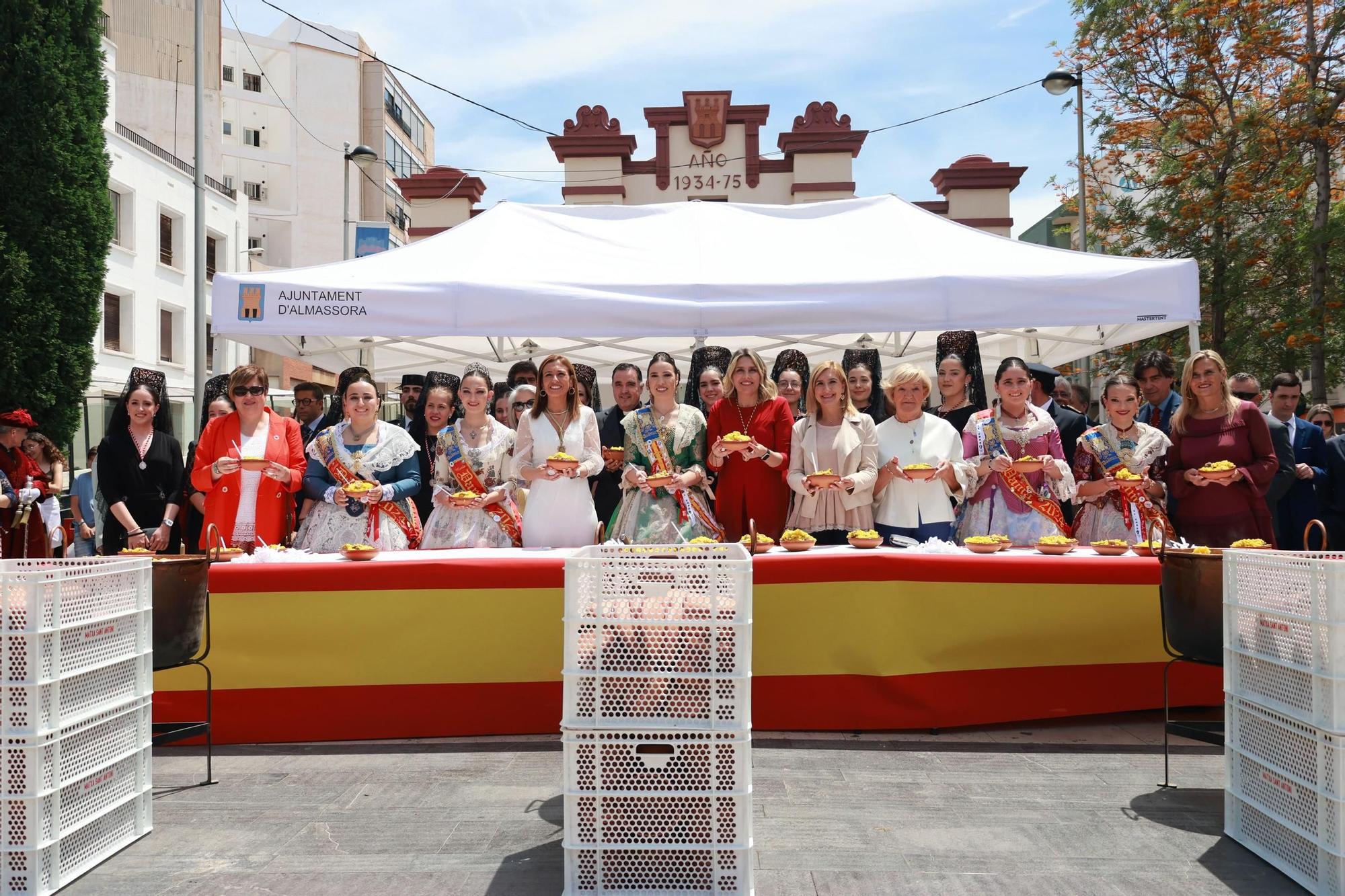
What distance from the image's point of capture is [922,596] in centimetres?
456

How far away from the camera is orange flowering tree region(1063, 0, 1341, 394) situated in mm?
12414

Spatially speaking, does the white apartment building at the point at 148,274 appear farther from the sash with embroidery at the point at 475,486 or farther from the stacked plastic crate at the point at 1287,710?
the stacked plastic crate at the point at 1287,710

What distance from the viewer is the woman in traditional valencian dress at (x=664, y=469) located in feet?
17.2

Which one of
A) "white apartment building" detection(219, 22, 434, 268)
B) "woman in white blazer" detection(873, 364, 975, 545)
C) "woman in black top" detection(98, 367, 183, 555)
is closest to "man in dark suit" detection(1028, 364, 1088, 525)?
"woman in white blazer" detection(873, 364, 975, 545)

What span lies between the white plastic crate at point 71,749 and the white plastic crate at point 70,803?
0.07 ft

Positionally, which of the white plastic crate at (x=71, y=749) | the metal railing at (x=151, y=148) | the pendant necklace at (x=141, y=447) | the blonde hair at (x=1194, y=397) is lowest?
the white plastic crate at (x=71, y=749)

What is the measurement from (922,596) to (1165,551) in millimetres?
1030

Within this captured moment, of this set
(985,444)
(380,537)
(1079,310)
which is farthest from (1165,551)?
(380,537)

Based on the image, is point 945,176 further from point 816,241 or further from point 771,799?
point 771,799

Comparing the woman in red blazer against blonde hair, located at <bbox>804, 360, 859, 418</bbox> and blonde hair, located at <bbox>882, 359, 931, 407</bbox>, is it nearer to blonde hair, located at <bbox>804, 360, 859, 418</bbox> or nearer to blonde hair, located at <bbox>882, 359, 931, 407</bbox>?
blonde hair, located at <bbox>804, 360, 859, 418</bbox>

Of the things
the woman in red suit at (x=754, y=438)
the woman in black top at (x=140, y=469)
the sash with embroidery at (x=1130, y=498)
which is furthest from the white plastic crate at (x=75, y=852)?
the sash with embroidery at (x=1130, y=498)

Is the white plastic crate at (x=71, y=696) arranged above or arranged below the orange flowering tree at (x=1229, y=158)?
below

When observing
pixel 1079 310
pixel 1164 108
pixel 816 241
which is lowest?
pixel 1079 310

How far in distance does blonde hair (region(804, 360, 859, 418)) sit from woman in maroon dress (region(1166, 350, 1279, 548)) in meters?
1.66
